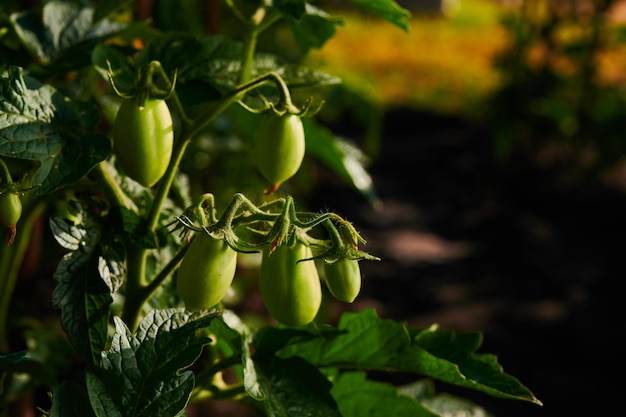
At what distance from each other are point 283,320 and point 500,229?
2.39 meters

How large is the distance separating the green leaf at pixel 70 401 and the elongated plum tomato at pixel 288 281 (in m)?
0.10

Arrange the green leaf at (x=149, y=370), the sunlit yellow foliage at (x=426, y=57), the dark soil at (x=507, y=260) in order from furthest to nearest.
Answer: the sunlit yellow foliage at (x=426, y=57)
the dark soil at (x=507, y=260)
the green leaf at (x=149, y=370)

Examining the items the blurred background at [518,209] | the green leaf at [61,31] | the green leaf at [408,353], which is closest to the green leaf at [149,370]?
the green leaf at [408,353]

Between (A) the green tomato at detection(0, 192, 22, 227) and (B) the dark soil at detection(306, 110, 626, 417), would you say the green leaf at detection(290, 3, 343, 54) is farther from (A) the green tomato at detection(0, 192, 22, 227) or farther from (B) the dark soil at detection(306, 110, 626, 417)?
(B) the dark soil at detection(306, 110, 626, 417)

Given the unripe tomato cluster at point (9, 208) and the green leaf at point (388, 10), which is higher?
the green leaf at point (388, 10)

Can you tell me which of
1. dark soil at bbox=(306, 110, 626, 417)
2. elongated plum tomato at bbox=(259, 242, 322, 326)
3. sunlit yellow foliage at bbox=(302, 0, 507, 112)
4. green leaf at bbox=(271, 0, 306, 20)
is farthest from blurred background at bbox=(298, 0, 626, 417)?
elongated plum tomato at bbox=(259, 242, 322, 326)

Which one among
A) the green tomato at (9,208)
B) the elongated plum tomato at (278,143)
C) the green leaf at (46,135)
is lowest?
the green tomato at (9,208)

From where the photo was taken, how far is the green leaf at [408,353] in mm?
473

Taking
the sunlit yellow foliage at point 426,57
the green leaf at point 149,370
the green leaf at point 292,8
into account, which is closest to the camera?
the green leaf at point 149,370

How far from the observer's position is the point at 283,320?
45 centimetres

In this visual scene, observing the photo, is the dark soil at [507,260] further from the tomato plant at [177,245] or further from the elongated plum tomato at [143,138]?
the elongated plum tomato at [143,138]

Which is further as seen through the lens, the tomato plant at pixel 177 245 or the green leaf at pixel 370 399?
the green leaf at pixel 370 399

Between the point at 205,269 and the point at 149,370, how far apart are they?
0.06 metres

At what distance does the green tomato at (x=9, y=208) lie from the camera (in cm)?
44
